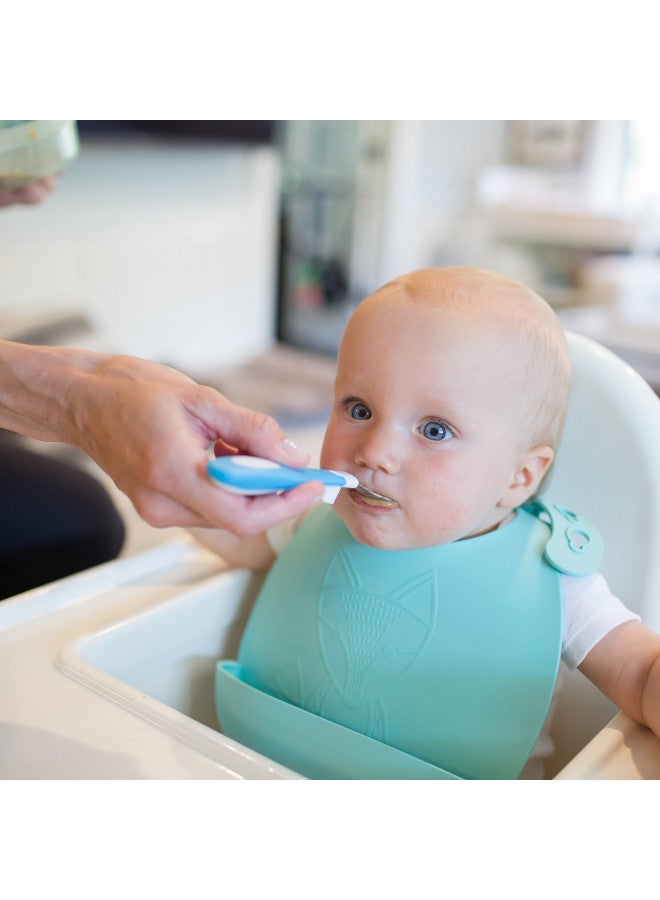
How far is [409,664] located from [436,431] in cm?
20

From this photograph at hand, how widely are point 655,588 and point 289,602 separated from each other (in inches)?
12.9

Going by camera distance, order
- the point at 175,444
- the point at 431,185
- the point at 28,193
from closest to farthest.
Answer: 1. the point at 175,444
2. the point at 28,193
3. the point at 431,185

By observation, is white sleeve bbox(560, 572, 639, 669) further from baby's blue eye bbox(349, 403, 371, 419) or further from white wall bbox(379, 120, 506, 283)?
white wall bbox(379, 120, 506, 283)

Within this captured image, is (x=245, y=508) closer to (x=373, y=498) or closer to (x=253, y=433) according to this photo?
(x=253, y=433)

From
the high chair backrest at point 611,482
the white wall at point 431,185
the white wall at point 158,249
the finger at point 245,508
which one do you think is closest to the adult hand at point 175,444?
the finger at point 245,508

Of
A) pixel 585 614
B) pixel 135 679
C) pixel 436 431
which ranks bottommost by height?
pixel 135 679

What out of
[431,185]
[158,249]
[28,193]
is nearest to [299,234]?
[431,185]

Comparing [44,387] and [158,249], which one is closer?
[44,387]

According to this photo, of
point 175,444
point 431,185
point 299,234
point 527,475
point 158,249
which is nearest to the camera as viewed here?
point 175,444

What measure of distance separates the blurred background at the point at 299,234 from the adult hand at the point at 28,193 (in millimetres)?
825

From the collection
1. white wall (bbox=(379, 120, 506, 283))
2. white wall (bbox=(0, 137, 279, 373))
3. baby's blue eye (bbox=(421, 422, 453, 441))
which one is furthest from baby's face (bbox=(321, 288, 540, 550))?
white wall (bbox=(379, 120, 506, 283))

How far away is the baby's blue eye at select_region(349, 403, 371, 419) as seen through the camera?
2.35 feet

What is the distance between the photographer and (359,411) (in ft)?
2.37

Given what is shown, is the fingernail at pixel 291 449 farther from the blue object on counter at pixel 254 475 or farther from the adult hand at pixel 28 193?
the adult hand at pixel 28 193
